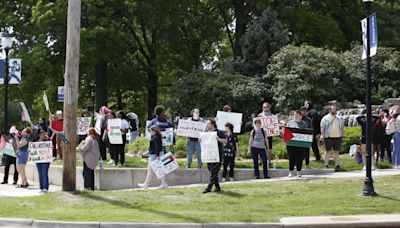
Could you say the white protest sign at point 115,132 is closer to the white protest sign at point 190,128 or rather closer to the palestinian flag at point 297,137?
the white protest sign at point 190,128

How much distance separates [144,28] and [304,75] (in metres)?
15.5

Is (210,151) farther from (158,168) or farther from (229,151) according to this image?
(229,151)

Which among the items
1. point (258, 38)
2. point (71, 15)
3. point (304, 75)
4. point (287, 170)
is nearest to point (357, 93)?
point (304, 75)

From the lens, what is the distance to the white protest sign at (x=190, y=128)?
18469mm

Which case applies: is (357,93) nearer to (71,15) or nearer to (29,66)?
(71,15)

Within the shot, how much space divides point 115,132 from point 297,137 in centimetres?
553

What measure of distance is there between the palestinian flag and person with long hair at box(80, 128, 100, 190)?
5.09m

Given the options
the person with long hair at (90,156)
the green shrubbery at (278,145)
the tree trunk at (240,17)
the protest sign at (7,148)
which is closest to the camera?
the person with long hair at (90,156)

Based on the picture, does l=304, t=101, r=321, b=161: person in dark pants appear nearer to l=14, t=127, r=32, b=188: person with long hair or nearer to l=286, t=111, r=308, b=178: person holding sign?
l=286, t=111, r=308, b=178: person holding sign

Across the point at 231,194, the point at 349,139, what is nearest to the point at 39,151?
the point at 231,194

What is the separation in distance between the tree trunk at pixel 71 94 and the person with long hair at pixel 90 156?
43.4 inches

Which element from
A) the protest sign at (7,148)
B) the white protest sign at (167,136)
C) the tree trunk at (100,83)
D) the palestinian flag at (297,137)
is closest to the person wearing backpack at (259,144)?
the palestinian flag at (297,137)

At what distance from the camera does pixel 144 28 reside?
40219 millimetres

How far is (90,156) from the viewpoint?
17078 mm
